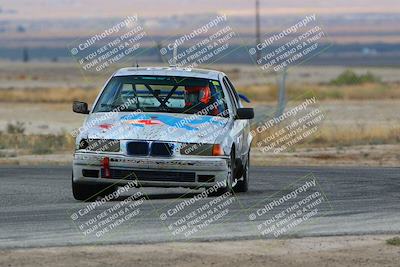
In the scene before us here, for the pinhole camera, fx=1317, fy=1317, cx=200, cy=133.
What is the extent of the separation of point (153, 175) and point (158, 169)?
101 mm

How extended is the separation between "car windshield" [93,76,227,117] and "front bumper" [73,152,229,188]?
1.14 metres

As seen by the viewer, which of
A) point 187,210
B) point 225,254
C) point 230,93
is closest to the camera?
point 225,254

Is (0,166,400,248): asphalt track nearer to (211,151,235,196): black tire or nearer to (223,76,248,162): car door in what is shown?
(211,151,235,196): black tire

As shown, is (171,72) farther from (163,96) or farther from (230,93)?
(230,93)

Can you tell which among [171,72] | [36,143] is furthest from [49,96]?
[171,72]

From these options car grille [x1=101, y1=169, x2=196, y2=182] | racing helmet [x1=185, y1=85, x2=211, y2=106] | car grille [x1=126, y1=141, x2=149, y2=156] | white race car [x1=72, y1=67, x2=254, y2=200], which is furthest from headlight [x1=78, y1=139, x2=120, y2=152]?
racing helmet [x1=185, y1=85, x2=211, y2=106]

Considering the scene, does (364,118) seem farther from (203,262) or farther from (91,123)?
(203,262)

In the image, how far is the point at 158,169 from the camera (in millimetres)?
15305

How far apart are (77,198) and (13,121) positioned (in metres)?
26.9

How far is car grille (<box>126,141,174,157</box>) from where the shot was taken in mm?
15328

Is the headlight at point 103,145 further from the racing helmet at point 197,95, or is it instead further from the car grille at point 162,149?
the racing helmet at point 197,95

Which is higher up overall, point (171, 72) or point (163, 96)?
point (171, 72)

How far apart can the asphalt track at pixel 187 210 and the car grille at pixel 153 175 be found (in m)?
0.31

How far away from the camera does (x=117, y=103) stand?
1658 cm
